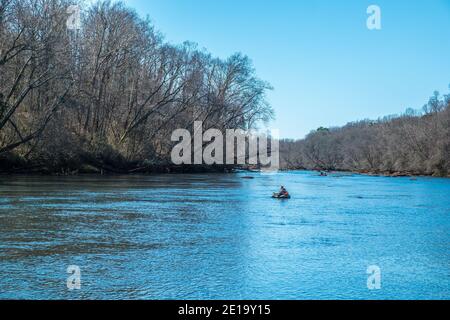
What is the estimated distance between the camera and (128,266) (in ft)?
36.0

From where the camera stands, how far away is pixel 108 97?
186 ft

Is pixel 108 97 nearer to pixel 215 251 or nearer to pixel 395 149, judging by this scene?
pixel 215 251

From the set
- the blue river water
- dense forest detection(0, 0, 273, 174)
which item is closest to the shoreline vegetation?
dense forest detection(0, 0, 273, 174)

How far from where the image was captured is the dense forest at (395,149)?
79.7m

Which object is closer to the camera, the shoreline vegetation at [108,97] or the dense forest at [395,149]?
the shoreline vegetation at [108,97]

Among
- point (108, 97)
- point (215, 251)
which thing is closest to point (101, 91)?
point (108, 97)

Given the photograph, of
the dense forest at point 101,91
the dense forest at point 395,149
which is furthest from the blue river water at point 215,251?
the dense forest at point 395,149

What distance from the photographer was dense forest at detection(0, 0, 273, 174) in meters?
39.7

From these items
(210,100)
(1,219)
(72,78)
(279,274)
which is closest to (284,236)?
(279,274)

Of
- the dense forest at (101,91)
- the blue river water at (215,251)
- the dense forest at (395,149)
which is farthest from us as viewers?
the dense forest at (395,149)

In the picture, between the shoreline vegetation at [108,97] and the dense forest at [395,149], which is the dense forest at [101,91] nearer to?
the shoreline vegetation at [108,97]

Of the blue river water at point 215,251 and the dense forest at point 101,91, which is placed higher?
the dense forest at point 101,91

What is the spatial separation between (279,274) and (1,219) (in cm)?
1015

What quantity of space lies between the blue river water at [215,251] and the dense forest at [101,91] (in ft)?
65.6
